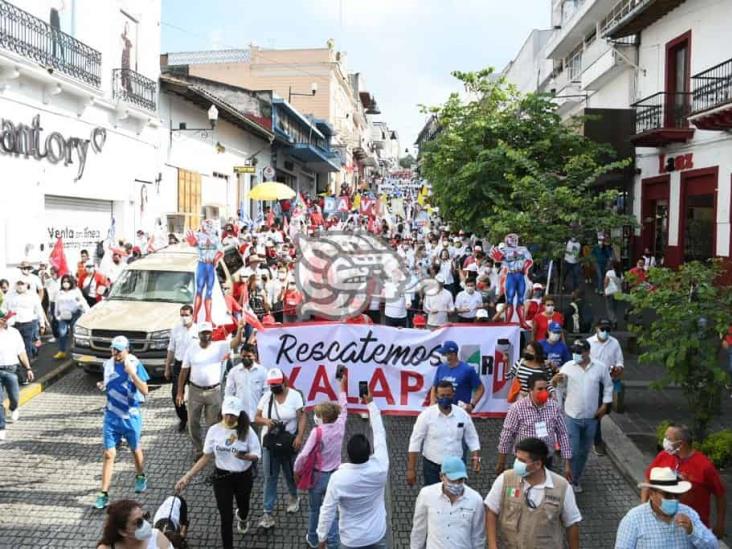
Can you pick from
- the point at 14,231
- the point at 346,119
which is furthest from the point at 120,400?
the point at 346,119

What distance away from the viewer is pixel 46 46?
56.1 feet

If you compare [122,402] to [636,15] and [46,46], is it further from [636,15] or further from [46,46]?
[636,15]

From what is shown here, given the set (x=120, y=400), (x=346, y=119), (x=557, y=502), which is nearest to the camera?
(x=557, y=502)

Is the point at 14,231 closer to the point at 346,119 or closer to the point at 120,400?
the point at 120,400

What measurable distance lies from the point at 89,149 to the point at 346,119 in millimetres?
50371

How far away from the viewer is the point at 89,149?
19.6 metres

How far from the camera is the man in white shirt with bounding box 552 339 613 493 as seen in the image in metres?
7.59

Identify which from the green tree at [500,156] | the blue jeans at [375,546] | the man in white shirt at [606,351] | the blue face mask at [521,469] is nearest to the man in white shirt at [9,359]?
the blue jeans at [375,546]

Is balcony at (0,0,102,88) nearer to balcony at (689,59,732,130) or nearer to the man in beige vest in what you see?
the man in beige vest

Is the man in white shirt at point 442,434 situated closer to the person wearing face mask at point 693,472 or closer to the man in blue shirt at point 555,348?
the person wearing face mask at point 693,472

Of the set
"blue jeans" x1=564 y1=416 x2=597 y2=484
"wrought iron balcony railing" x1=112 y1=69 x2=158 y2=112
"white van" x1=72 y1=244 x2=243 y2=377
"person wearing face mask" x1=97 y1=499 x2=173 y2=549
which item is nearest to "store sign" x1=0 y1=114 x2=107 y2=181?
"wrought iron balcony railing" x1=112 y1=69 x2=158 y2=112

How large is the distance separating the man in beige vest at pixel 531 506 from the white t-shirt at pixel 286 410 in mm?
2539

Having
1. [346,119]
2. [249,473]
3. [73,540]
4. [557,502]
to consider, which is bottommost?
[73,540]

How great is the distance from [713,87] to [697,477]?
15.0m
